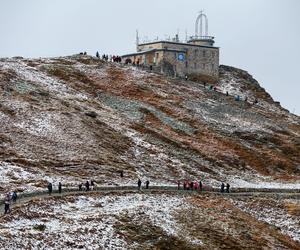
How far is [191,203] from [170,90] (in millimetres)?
51261

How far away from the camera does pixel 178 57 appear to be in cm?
13088

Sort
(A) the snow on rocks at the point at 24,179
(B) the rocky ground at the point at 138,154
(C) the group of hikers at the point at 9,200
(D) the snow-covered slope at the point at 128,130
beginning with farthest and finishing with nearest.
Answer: (D) the snow-covered slope at the point at 128,130 → (A) the snow on rocks at the point at 24,179 → (B) the rocky ground at the point at 138,154 → (C) the group of hikers at the point at 9,200

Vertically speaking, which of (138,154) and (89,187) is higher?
(138,154)

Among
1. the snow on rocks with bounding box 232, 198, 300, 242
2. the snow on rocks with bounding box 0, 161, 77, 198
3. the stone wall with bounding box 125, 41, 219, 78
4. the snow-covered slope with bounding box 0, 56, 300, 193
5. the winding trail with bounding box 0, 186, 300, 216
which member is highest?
the stone wall with bounding box 125, 41, 219, 78

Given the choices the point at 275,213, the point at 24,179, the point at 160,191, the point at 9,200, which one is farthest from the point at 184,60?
the point at 9,200

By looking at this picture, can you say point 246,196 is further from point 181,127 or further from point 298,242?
point 181,127

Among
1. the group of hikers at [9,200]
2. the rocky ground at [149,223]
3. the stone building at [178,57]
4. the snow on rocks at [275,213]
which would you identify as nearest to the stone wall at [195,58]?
the stone building at [178,57]

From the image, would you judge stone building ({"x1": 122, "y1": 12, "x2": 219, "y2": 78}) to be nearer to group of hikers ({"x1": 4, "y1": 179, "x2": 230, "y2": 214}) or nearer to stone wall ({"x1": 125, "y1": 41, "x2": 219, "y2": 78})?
stone wall ({"x1": 125, "y1": 41, "x2": 219, "y2": 78})

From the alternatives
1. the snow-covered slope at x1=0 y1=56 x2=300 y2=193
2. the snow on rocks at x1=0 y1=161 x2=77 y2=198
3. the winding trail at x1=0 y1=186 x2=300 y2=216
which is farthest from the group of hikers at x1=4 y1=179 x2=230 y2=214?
the snow-covered slope at x1=0 y1=56 x2=300 y2=193

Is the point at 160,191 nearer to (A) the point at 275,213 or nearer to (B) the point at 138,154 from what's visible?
(A) the point at 275,213

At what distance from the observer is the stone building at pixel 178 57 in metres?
129

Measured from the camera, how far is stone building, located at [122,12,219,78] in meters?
129

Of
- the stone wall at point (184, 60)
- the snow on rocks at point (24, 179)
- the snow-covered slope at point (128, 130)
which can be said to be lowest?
the snow on rocks at point (24, 179)

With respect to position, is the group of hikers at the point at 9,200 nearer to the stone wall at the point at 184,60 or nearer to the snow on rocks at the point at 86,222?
the snow on rocks at the point at 86,222
